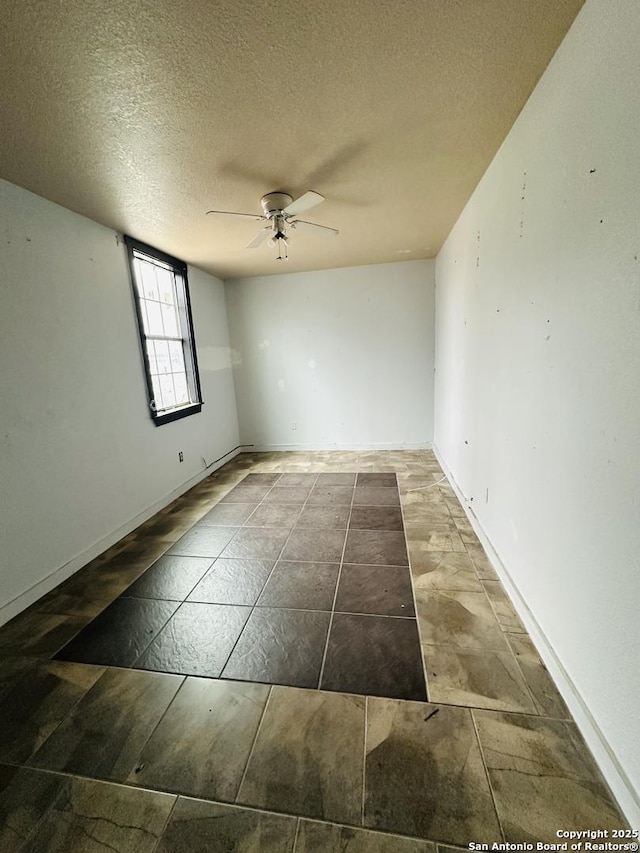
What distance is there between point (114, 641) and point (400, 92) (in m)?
2.91

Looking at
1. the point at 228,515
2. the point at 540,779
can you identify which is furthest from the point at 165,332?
the point at 540,779

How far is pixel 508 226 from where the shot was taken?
69.8 inches

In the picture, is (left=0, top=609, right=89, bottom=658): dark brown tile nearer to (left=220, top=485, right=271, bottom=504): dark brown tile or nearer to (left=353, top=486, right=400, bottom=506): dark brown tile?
(left=220, top=485, right=271, bottom=504): dark brown tile

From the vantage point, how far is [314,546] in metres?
2.44

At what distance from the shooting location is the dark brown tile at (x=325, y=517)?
8.96 feet

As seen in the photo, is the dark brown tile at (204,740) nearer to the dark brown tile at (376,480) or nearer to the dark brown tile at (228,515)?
the dark brown tile at (228,515)

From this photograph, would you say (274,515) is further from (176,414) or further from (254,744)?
(254,744)

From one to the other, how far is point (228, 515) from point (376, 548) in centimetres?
141

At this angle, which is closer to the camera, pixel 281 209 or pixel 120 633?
pixel 120 633

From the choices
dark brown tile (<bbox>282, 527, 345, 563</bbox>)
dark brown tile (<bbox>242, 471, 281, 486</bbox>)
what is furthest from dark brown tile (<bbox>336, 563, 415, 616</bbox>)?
dark brown tile (<bbox>242, 471, 281, 486</bbox>)

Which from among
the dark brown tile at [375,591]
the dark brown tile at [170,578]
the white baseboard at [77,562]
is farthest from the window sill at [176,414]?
the dark brown tile at [375,591]

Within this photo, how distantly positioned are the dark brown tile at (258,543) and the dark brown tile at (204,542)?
0.07 metres

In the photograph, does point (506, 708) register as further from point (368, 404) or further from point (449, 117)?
point (368, 404)

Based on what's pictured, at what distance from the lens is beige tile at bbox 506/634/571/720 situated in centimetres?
123
